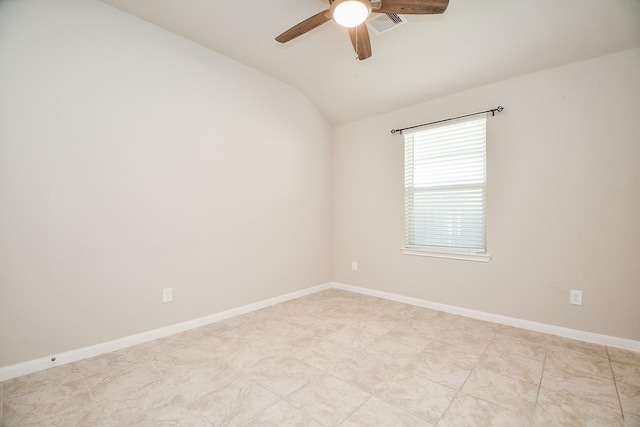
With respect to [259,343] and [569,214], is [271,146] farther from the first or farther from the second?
[569,214]

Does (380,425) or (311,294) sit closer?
(380,425)

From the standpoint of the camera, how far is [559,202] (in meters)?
2.47

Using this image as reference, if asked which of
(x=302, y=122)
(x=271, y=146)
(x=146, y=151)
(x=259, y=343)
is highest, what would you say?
(x=302, y=122)

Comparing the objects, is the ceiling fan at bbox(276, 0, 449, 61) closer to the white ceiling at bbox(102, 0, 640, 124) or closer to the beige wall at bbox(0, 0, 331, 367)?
the white ceiling at bbox(102, 0, 640, 124)

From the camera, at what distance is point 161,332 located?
2.46 metres

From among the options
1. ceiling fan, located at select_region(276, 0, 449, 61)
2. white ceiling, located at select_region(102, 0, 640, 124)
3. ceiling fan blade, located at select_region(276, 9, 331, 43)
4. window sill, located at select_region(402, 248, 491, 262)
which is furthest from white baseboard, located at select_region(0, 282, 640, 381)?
ceiling fan, located at select_region(276, 0, 449, 61)

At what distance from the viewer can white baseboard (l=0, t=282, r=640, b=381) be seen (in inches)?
75.1

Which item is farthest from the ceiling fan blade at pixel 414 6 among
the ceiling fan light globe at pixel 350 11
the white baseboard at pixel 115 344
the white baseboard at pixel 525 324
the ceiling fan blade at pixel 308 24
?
the white baseboard at pixel 115 344

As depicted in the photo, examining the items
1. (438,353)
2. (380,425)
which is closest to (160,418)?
(380,425)

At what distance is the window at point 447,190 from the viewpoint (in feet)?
9.55

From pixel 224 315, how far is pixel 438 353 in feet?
6.52

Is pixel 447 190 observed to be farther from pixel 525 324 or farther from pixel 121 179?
pixel 121 179

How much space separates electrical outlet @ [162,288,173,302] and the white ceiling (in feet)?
7.52

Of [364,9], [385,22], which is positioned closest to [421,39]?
[385,22]
